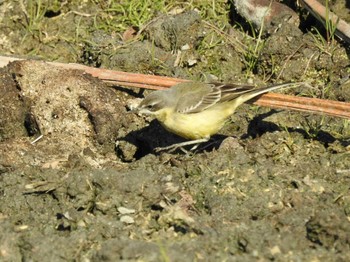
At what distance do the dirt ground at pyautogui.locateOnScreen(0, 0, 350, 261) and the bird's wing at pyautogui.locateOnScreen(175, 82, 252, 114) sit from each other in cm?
41

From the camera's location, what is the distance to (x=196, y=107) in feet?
27.1

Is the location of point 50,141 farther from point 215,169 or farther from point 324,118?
point 324,118

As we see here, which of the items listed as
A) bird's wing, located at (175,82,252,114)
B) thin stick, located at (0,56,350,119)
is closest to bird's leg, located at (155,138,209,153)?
bird's wing, located at (175,82,252,114)

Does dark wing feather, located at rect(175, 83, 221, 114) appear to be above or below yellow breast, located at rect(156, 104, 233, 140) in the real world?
above

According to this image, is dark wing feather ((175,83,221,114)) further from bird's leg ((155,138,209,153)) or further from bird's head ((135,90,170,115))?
bird's leg ((155,138,209,153))

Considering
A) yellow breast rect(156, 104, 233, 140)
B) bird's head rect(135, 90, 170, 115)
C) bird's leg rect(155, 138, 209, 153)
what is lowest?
bird's leg rect(155, 138, 209, 153)

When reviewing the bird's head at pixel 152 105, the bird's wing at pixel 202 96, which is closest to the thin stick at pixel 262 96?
the bird's wing at pixel 202 96

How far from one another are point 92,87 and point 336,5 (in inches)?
131

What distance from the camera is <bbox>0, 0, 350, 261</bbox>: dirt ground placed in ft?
20.7

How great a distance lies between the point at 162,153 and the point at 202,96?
0.88 m

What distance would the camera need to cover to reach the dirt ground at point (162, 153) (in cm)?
630

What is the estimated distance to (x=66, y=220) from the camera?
6629 millimetres

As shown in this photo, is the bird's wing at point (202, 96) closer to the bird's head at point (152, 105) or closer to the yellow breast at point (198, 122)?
the yellow breast at point (198, 122)

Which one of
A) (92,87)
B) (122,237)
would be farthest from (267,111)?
(122,237)
